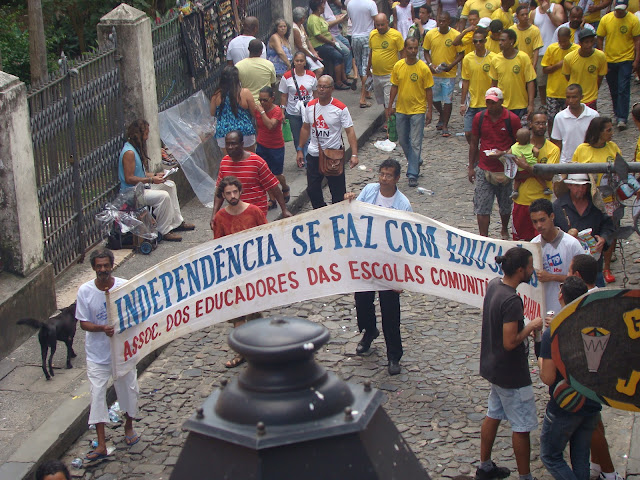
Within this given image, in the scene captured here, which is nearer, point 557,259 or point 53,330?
point 557,259

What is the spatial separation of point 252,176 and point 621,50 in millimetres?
7912

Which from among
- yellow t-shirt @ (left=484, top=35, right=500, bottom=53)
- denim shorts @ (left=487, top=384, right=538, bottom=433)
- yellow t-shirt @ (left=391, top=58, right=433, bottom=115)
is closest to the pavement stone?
denim shorts @ (left=487, top=384, right=538, bottom=433)

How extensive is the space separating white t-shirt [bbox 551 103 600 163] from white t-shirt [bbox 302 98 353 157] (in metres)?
2.41

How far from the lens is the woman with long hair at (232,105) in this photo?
11727 millimetres

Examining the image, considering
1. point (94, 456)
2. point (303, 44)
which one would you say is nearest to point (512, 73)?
point (303, 44)

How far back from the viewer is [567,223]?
27.0 ft

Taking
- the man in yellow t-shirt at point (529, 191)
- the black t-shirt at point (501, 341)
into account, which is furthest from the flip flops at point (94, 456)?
the man in yellow t-shirt at point (529, 191)

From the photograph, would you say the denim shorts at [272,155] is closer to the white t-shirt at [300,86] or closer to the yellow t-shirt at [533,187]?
the white t-shirt at [300,86]

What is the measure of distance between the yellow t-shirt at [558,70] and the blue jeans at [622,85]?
1.40m

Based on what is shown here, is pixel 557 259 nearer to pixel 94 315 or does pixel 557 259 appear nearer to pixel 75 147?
pixel 94 315

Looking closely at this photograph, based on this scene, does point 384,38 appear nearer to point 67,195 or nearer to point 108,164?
point 108,164

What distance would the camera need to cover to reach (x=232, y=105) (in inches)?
464

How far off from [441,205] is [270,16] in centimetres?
663

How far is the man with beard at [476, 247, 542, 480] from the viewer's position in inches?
237
